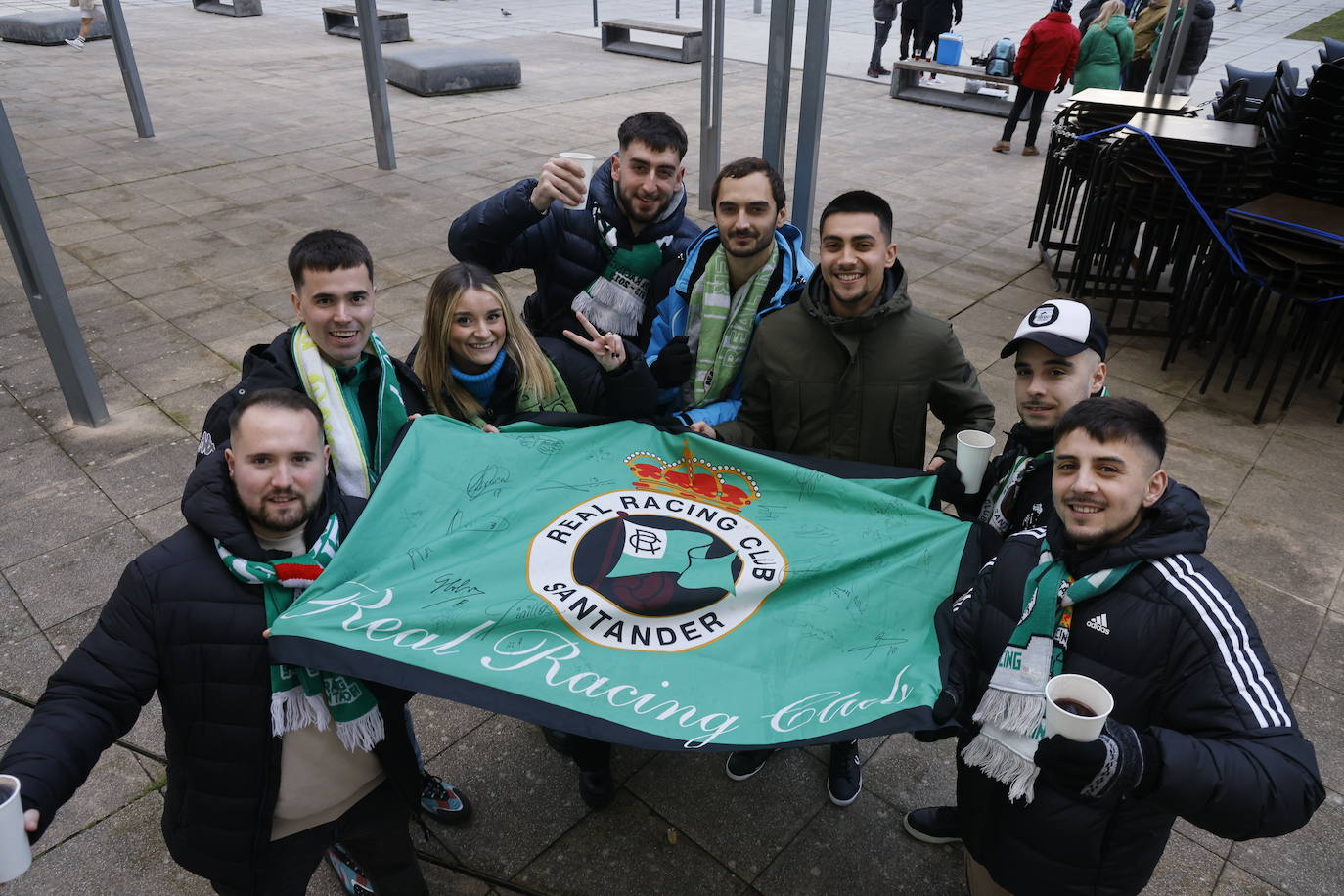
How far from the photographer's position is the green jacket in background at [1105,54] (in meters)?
11.8

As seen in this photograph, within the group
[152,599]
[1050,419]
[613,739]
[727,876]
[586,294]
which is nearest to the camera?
[152,599]

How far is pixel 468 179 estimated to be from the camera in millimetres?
11078

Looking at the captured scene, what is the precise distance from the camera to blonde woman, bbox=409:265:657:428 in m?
3.33

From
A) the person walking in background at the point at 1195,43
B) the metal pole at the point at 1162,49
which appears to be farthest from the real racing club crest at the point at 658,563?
the person walking in background at the point at 1195,43

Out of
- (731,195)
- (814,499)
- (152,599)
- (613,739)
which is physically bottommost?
(613,739)

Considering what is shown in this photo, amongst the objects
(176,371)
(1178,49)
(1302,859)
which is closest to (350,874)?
(1302,859)

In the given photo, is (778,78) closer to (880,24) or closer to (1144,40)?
(1144,40)

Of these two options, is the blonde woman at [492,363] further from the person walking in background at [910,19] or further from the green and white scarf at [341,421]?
the person walking in background at [910,19]

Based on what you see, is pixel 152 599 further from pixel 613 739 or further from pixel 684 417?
pixel 684 417

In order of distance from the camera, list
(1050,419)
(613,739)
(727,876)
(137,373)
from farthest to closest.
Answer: (137,373) → (727,876) → (1050,419) → (613,739)

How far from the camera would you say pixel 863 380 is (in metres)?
3.34

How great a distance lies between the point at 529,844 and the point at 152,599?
166 cm

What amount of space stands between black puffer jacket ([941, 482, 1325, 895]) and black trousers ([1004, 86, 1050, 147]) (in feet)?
38.6

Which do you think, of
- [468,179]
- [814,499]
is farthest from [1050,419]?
[468,179]
